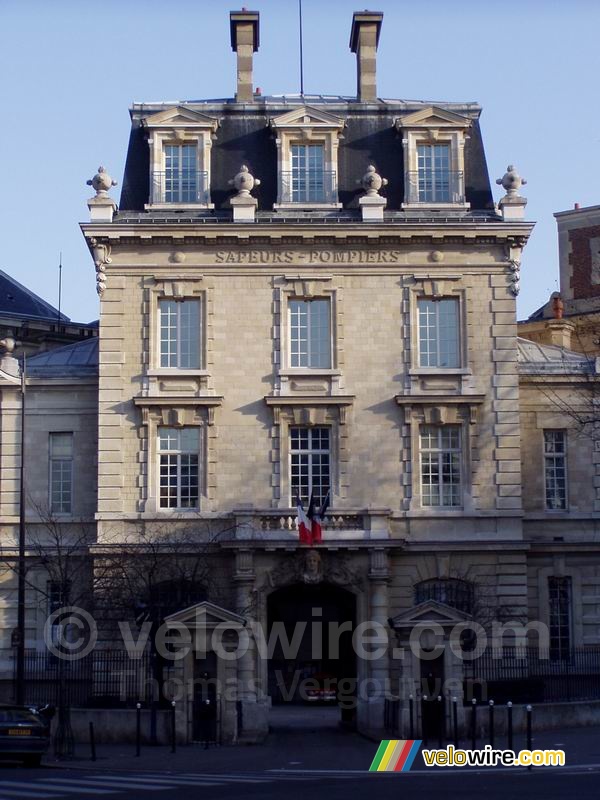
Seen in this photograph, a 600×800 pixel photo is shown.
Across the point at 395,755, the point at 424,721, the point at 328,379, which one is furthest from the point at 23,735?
the point at 328,379

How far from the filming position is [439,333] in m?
44.3

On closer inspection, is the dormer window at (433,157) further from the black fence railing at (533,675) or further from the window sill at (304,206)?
the black fence railing at (533,675)

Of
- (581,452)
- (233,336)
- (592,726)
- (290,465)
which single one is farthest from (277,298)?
(592,726)

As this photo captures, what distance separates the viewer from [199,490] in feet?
143

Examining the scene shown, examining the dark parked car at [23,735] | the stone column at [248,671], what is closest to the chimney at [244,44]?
the stone column at [248,671]

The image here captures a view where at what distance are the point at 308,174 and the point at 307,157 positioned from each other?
0.55m

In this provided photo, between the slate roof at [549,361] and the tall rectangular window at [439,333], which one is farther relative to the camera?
the slate roof at [549,361]

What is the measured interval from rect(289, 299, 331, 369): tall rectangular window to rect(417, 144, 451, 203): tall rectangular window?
15.2 feet

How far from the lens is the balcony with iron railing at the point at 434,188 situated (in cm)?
4494

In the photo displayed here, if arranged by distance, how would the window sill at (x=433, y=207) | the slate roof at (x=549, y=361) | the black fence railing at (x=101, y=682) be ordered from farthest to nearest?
the slate roof at (x=549, y=361) → the window sill at (x=433, y=207) → the black fence railing at (x=101, y=682)

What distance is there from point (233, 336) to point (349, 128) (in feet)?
25.8

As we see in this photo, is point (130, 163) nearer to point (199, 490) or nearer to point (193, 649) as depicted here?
point (199, 490)

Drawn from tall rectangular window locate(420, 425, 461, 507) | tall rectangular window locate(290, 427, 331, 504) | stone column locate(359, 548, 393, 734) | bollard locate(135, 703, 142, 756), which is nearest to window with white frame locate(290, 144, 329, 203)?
tall rectangular window locate(290, 427, 331, 504)

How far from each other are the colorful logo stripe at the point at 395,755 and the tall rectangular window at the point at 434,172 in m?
16.6
